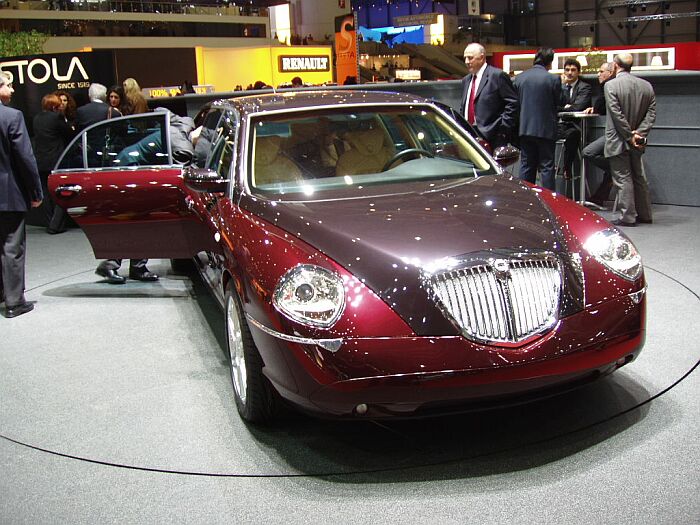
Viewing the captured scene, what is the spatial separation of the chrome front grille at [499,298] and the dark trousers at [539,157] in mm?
5075

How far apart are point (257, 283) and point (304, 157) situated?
1135 millimetres

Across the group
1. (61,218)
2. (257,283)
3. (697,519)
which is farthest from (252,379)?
(61,218)

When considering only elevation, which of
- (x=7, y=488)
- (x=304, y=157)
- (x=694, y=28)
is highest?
(x=694, y=28)

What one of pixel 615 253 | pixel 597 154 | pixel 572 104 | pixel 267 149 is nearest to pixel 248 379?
pixel 267 149

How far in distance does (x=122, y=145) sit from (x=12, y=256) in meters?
1.15

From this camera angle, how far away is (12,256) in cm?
589

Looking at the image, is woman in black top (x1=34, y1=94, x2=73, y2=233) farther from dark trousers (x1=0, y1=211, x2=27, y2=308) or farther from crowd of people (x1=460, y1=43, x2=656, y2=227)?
crowd of people (x1=460, y1=43, x2=656, y2=227)

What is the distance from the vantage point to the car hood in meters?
3.05

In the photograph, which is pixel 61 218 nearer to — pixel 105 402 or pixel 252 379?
pixel 105 402

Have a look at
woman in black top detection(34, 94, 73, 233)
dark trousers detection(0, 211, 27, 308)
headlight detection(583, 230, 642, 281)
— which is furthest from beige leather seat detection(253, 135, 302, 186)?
woman in black top detection(34, 94, 73, 233)

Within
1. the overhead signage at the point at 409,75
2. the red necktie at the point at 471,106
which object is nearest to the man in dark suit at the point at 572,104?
the red necktie at the point at 471,106

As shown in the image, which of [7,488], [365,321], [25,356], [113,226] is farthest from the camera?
[113,226]

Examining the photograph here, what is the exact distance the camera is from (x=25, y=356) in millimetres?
5039

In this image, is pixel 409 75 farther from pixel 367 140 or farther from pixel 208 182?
pixel 208 182
